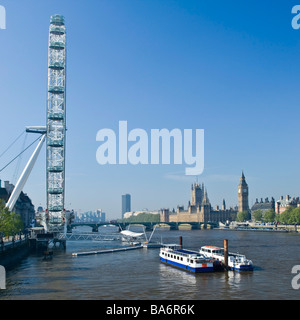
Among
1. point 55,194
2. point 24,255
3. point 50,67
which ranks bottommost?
point 24,255

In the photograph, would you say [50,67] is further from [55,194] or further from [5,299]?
[5,299]

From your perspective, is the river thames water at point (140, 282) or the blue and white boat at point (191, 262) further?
the blue and white boat at point (191, 262)

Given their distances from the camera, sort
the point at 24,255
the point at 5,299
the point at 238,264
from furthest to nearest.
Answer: the point at 24,255 < the point at 238,264 < the point at 5,299

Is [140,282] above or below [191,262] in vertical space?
below

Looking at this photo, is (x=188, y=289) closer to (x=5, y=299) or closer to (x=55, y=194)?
(x=5, y=299)

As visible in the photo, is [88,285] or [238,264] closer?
[88,285]

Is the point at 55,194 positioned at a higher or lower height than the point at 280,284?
higher

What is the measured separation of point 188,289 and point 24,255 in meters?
40.0

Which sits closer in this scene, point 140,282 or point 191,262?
point 140,282

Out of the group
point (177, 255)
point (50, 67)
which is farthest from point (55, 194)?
point (177, 255)

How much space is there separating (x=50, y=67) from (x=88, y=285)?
2418 inches

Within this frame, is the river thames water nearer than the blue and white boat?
Yes

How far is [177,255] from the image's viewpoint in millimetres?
54094
